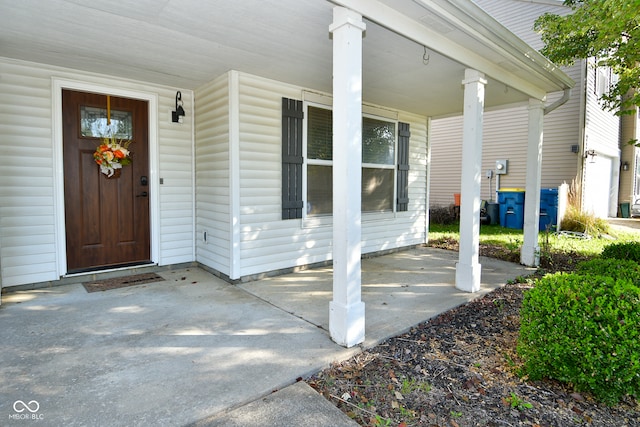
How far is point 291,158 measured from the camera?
436 centimetres

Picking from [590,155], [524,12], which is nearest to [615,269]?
[590,155]

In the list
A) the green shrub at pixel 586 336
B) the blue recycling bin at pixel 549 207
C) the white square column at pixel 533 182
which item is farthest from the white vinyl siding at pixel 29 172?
the blue recycling bin at pixel 549 207

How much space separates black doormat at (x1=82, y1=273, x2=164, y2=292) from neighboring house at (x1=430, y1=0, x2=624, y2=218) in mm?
7463

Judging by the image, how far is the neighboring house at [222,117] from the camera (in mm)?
2523

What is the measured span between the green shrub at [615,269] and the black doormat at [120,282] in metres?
4.16

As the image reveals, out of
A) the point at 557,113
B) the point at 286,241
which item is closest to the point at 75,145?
the point at 286,241

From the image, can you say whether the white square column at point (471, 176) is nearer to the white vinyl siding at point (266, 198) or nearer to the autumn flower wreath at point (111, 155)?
the white vinyl siding at point (266, 198)

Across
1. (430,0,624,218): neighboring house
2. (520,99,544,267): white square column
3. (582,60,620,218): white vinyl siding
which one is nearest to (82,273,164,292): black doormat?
(520,99,544,267): white square column

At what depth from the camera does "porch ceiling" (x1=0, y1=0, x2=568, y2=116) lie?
2510mm

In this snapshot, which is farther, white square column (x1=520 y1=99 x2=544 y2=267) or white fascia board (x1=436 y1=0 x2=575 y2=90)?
white square column (x1=520 y1=99 x2=544 y2=267)

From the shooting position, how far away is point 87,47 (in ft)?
10.3

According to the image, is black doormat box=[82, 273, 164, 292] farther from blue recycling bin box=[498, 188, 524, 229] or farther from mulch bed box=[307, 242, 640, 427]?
blue recycling bin box=[498, 188, 524, 229]

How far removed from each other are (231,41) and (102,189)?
7.42 feet

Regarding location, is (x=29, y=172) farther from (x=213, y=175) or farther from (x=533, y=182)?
(x=533, y=182)
